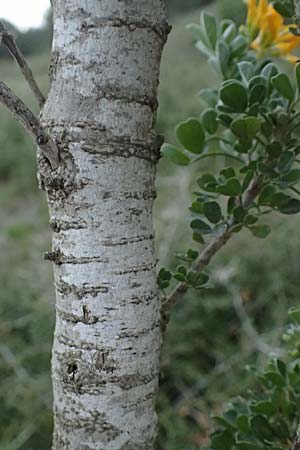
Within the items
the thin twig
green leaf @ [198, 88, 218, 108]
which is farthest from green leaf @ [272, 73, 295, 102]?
the thin twig

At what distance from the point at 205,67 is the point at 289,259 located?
84.8 inches

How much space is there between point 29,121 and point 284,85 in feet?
0.52

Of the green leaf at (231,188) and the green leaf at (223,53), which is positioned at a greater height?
the green leaf at (223,53)

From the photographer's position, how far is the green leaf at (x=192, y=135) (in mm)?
397

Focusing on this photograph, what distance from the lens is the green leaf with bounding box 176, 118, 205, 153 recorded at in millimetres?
397

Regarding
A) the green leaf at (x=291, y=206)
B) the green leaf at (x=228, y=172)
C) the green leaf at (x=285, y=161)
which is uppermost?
the green leaf at (x=285, y=161)

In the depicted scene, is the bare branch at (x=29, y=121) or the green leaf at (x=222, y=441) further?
the green leaf at (x=222, y=441)

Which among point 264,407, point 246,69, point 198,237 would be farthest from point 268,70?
point 264,407

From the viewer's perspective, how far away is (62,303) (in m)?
0.36

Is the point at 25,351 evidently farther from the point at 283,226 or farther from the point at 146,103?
the point at 146,103

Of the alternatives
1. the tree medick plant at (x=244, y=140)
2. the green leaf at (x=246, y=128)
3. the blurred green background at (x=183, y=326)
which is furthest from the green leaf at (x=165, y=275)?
the blurred green background at (x=183, y=326)

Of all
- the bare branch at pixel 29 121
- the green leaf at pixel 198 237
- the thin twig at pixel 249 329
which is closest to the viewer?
the bare branch at pixel 29 121

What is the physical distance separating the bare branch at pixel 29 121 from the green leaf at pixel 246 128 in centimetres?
11

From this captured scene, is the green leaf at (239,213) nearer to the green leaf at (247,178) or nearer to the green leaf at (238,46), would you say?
the green leaf at (247,178)
